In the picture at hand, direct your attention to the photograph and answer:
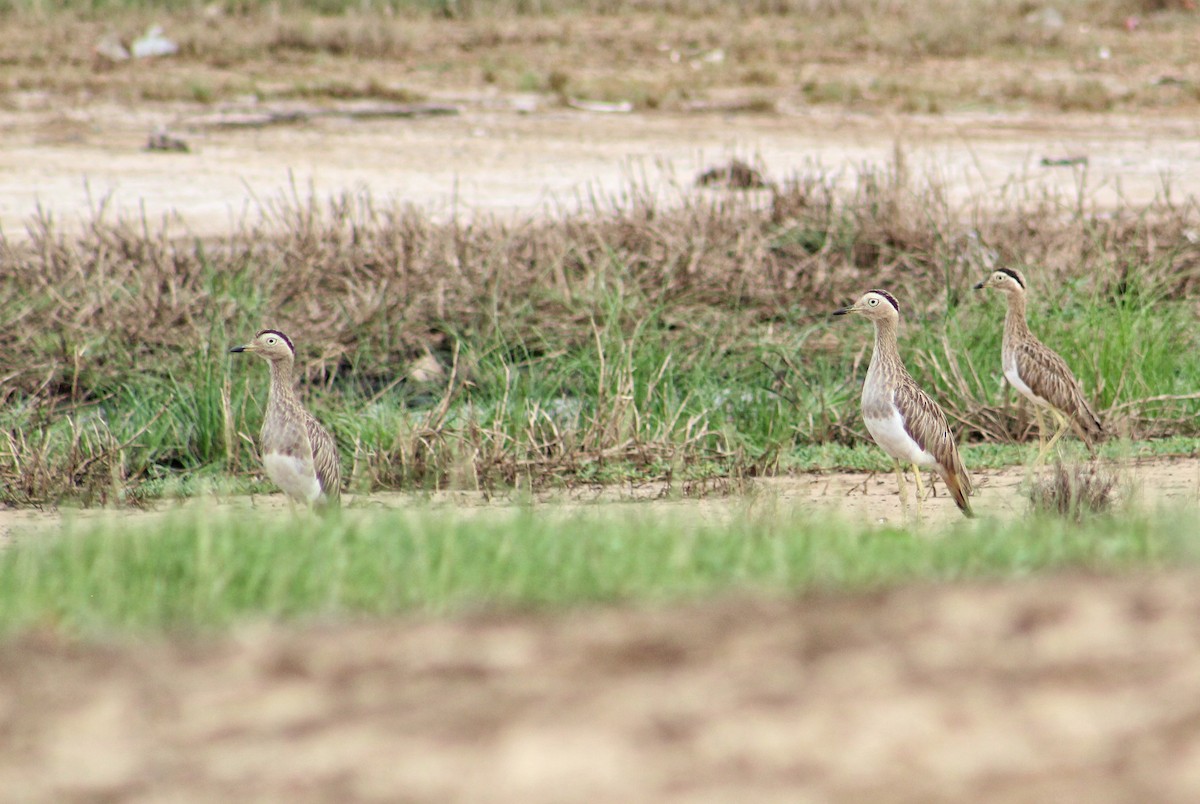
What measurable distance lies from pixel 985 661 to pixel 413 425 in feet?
19.8

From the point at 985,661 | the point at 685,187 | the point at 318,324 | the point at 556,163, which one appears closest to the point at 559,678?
the point at 985,661

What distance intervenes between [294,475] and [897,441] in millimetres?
2653

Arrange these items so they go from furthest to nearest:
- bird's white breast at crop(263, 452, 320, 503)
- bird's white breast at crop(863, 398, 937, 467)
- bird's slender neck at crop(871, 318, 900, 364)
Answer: bird's slender neck at crop(871, 318, 900, 364)
bird's white breast at crop(863, 398, 937, 467)
bird's white breast at crop(263, 452, 320, 503)

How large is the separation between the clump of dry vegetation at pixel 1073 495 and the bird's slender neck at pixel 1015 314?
2.34 m

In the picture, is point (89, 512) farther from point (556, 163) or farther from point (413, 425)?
point (556, 163)

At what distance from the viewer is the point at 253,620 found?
14.2 ft

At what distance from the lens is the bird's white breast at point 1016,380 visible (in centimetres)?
942

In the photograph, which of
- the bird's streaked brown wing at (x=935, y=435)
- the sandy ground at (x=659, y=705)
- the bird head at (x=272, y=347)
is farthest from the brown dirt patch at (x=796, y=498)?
the sandy ground at (x=659, y=705)

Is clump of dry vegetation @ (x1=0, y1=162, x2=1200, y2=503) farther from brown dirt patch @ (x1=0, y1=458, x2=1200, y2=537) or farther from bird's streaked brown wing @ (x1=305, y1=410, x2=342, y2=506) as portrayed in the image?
bird's streaked brown wing @ (x1=305, y1=410, x2=342, y2=506)

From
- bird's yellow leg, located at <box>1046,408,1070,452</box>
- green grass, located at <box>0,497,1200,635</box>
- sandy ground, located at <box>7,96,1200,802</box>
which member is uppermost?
sandy ground, located at <box>7,96,1200,802</box>

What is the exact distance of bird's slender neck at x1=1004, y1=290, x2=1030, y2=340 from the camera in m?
9.78

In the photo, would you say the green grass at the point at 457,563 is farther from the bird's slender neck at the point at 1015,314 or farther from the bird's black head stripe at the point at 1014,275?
the bird's black head stripe at the point at 1014,275

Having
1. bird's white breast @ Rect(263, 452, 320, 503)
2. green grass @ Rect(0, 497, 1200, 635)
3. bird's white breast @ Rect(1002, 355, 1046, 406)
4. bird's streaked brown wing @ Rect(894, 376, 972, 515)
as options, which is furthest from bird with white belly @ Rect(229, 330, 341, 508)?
bird's white breast @ Rect(1002, 355, 1046, 406)

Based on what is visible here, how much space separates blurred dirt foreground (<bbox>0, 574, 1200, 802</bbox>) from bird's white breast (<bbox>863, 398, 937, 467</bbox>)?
4181 millimetres
